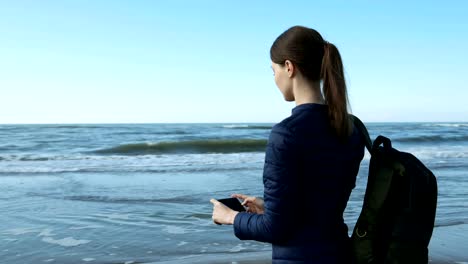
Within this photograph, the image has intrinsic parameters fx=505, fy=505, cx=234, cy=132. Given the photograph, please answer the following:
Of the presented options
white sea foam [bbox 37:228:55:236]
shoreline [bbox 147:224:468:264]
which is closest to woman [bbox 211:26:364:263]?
shoreline [bbox 147:224:468:264]

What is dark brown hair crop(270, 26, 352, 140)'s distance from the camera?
5.37 feet

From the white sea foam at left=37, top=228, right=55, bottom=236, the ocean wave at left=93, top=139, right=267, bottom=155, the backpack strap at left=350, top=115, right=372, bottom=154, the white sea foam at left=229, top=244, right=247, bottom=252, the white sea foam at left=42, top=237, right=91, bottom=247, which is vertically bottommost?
the white sea foam at left=229, top=244, right=247, bottom=252

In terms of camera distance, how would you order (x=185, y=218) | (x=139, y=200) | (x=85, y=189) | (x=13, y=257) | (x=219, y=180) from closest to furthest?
(x=13, y=257) < (x=185, y=218) < (x=139, y=200) < (x=85, y=189) < (x=219, y=180)

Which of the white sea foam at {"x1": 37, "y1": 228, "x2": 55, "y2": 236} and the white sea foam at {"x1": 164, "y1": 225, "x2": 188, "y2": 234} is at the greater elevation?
the white sea foam at {"x1": 37, "y1": 228, "x2": 55, "y2": 236}

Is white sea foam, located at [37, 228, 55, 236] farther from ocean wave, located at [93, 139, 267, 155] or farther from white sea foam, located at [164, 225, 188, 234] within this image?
ocean wave, located at [93, 139, 267, 155]

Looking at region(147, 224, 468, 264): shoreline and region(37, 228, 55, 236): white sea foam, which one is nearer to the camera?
region(147, 224, 468, 264): shoreline

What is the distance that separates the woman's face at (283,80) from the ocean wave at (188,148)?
63.2 feet

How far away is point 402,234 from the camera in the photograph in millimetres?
1598

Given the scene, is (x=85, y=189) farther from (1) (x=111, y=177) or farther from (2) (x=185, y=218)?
(2) (x=185, y=218)

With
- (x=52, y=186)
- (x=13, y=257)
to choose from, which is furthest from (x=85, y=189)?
(x=13, y=257)

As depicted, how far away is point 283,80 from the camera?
5.64 ft

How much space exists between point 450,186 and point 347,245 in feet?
28.8

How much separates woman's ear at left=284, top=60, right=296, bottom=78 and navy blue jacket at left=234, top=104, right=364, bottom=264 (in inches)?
4.7

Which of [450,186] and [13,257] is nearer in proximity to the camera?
[13,257]
